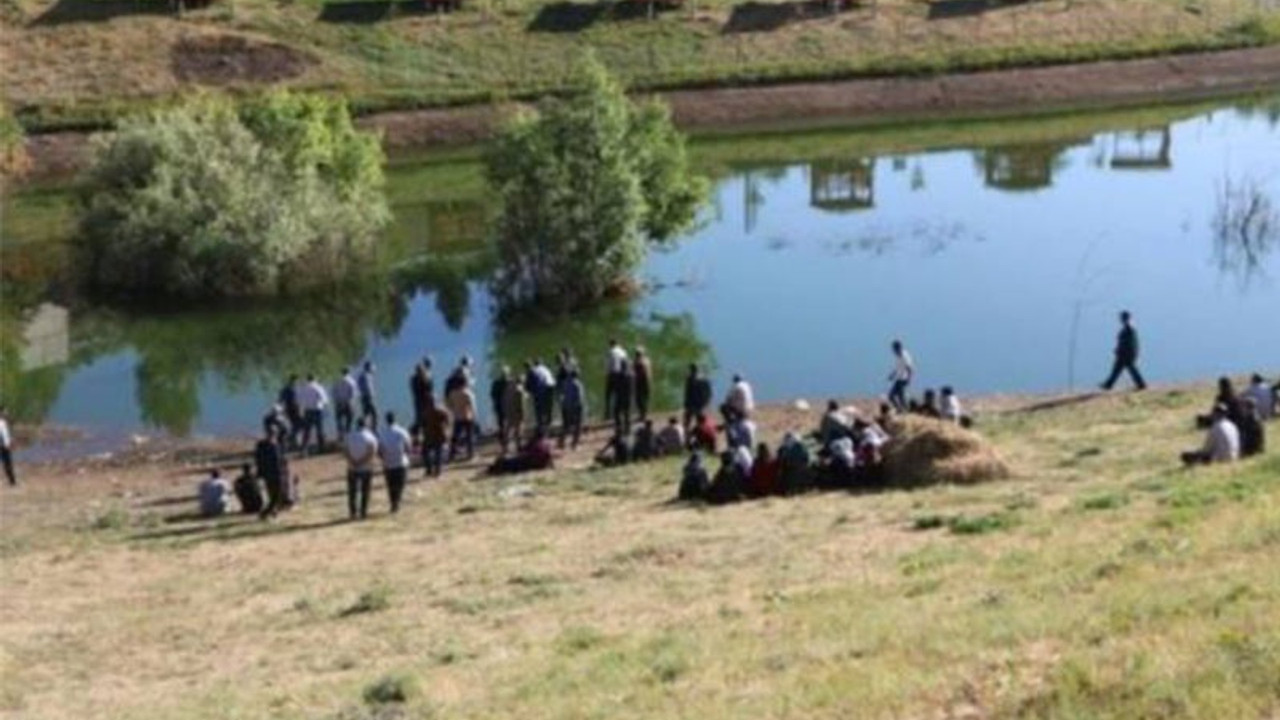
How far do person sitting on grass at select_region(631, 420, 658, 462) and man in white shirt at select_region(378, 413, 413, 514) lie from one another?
4.36m

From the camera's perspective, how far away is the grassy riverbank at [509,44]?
85438mm

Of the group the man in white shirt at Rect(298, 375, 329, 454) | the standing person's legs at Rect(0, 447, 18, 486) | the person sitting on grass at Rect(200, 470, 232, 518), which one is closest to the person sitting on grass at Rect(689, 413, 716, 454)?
the man in white shirt at Rect(298, 375, 329, 454)

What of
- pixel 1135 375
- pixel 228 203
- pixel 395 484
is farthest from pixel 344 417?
pixel 228 203

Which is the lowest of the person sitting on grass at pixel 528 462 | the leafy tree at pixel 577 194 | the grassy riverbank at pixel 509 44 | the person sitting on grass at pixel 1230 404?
the person sitting on grass at pixel 528 462

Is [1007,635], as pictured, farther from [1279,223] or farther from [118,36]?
[118,36]

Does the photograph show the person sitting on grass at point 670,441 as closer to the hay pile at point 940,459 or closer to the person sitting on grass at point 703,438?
the person sitting on grass at point 703,438

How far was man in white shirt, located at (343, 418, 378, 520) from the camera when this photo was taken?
29.0 meters

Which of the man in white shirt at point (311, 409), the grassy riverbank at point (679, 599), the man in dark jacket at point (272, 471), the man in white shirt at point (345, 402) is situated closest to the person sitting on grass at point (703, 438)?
the grassy riverbank at point (679, 599)

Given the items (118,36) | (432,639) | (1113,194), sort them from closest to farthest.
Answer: (432,639) < (1113,194) < (118,36)

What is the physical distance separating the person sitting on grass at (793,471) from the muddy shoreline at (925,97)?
174ft

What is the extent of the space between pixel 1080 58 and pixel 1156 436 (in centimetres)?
6410

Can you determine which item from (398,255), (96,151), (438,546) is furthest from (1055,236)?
(438,546)

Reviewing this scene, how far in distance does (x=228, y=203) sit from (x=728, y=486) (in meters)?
26.7

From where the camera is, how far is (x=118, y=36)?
87875mm
